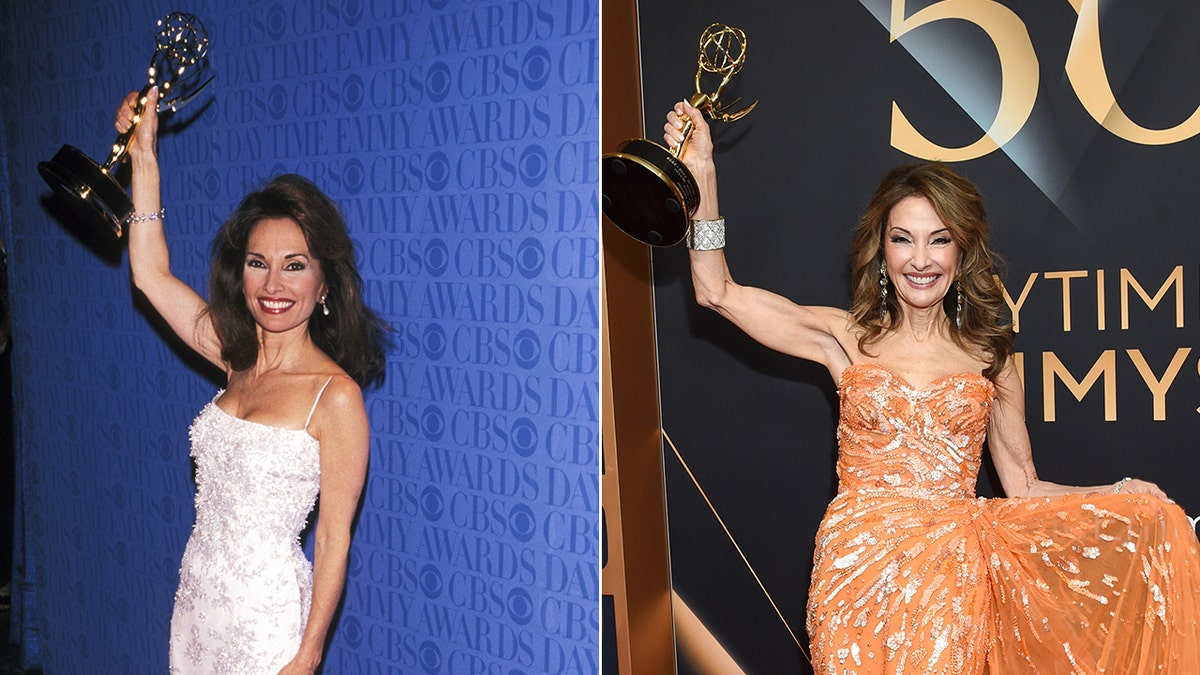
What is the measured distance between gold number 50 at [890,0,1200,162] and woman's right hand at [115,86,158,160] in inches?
76.0

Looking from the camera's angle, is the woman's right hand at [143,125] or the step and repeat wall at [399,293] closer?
the step and repeat wall at [399,293]

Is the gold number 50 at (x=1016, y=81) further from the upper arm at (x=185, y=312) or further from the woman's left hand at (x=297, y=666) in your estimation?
the woman's left hand at (x=297, y=666)

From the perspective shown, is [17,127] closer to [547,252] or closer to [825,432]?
[547,252]

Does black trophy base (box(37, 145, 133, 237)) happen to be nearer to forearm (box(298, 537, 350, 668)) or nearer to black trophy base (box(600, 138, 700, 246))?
forearm (box(298, 537, 350, 668))

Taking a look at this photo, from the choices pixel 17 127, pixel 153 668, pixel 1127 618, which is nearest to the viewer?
pixel 1127 618

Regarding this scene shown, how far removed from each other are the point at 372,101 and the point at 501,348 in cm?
67

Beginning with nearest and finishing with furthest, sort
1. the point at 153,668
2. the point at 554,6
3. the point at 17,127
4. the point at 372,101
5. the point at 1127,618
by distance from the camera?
the point at 1127,618
the point at 554,6
the point at 372,101
the point at 153,668
the point at 17,127

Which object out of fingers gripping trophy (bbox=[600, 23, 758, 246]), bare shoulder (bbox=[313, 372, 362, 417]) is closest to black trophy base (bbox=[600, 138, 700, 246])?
fingers gripping trophy (bbox=[600, 23, 758, 246])

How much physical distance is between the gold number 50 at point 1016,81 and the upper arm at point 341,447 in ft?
4.91

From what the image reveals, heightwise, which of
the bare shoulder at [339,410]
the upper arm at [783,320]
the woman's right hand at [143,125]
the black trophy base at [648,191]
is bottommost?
the bare shoulder at [339,410]

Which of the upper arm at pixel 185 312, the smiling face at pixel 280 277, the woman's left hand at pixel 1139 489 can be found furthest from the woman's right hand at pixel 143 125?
the woman's left hand at pixel 1139 489

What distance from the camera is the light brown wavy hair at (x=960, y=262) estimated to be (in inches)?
86.7

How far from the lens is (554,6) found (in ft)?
7.06

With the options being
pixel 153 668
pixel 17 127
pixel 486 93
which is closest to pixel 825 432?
pixel 486 93
